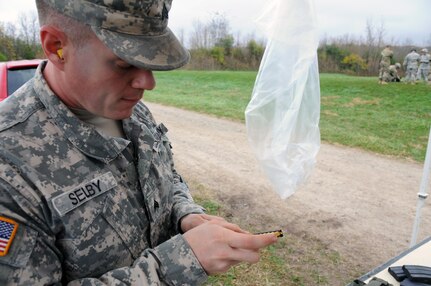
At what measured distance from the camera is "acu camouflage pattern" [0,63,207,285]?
0.92 m

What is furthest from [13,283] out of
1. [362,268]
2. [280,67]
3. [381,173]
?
[381,173]

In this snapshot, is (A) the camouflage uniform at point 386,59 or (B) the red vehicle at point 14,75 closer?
(B) the red vehicle at point 14,75

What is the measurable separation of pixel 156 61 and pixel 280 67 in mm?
1370

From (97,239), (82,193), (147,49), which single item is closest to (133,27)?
(147,49)

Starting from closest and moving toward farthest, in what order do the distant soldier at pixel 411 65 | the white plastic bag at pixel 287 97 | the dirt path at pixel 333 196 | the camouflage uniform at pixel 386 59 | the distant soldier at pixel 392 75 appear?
the white plastic bag at pixel 287 97
the dirt path at pixel 333 196
the distant soldier at pixel 411 65
the camouflage uniform at pixel 386 59
the distant soldier at pixel 392 75

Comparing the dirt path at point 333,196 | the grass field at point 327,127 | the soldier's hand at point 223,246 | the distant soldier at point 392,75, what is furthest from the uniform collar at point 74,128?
the distant soldier at point 392,75

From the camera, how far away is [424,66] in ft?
46.2

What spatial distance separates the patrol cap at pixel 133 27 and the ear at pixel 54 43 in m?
0.06

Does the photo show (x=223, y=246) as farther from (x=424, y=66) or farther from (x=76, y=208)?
(x=424, y=66)

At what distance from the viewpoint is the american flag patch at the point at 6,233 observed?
33.9 inches

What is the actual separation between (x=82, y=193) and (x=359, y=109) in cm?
902

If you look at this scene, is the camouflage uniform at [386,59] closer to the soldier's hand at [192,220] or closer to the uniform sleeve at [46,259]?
the soldier's hand at [192,220]

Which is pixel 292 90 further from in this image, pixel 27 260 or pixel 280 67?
pixel 27 260

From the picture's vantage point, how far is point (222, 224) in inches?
44.1
